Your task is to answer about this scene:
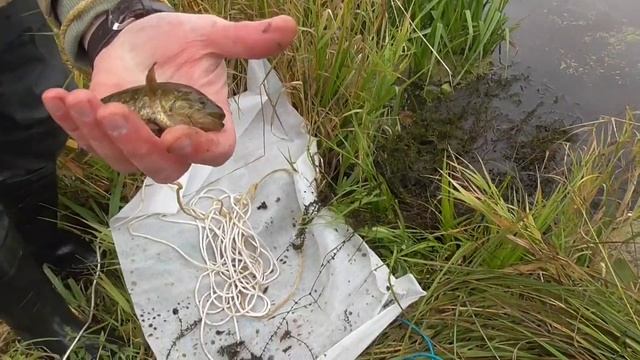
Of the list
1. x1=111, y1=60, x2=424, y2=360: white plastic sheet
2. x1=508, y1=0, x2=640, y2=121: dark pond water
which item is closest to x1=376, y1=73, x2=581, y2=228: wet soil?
x1=508, y1=0, x2=640, y2=121: dark pond water

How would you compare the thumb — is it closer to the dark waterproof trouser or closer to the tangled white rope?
the dark waterproof trouser

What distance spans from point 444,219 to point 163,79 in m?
1.04

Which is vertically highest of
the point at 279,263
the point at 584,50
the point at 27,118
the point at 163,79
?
the point at 163,79

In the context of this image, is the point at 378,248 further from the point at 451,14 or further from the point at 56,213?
the point at 451,14

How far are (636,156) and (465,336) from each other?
849 millimetres

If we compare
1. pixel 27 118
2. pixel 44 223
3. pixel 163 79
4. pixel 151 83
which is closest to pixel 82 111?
pixel 151 83

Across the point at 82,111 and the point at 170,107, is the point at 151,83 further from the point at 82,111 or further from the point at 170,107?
the point at 82,111

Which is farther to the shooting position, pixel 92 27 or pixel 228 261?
pixel 228 261

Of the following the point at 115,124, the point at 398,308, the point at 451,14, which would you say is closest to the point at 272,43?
the point at 115,124

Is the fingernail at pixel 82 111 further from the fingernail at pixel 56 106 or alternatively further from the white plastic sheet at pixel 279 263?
the white plastic sheet at pixel 279 263

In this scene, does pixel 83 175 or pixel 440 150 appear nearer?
→ pixel 83 175

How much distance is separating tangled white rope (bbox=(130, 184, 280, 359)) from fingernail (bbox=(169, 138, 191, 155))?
808mm

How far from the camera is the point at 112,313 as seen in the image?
224 centimetres

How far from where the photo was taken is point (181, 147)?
135 centimetres
